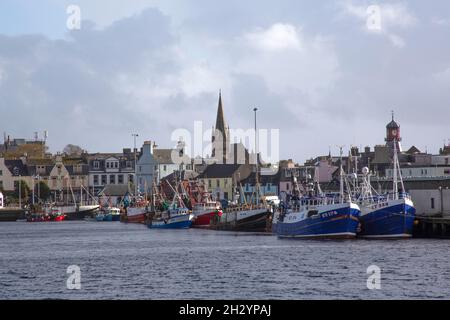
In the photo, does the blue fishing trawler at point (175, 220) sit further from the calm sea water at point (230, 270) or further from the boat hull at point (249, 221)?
the calm sea water at point (230, 270)

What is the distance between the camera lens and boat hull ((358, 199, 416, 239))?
88500 mm

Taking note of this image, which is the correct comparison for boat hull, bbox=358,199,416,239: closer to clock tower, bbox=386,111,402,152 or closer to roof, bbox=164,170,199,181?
clock tower, bbox=386,111,402,152

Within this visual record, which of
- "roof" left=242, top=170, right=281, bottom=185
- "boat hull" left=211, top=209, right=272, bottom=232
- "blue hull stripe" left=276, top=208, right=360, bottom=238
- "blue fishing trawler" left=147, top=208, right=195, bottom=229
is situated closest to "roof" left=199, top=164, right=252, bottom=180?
"roof" left=242, top=170, right=281, bottom=185

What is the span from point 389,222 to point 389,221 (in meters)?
0.09

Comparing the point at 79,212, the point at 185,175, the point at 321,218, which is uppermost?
the point at 185,175

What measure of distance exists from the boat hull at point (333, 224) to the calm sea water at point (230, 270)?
3769mm

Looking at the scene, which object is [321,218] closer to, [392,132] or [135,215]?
[392,132]

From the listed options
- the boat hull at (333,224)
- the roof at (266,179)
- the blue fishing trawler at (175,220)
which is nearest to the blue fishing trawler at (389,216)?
the boat hull at (333,224)

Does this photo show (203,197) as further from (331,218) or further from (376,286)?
(376,286)

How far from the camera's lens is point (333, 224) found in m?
90.8

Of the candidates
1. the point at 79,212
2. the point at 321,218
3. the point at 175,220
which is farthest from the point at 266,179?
the point at 321,218

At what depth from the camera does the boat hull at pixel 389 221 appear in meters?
88.5

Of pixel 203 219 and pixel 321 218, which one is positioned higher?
pixel 203 219
